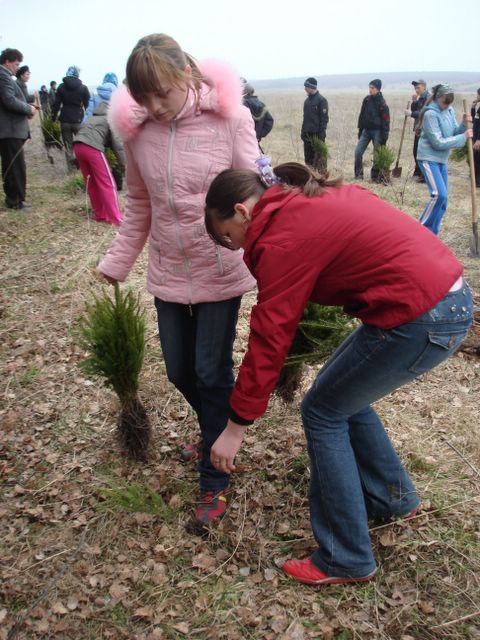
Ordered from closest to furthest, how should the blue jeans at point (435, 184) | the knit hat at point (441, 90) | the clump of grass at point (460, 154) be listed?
the knit hat at point (441, 90) → the blue jeans at point (435, 184) → the clump of grass at point (460, 154)

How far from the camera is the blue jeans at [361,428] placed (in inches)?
60.1

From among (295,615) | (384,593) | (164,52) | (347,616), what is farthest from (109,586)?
(164,52)

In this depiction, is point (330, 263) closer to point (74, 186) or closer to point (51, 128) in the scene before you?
point (74, 186)

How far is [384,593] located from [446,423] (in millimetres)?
1285

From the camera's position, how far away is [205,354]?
2.01 metres

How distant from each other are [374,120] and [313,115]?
1.18 m

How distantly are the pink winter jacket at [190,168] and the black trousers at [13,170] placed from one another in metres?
5.14

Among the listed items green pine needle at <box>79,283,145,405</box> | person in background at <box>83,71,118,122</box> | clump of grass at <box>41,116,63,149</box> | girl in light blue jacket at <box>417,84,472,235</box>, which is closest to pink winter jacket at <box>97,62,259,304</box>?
green pine needle at <box>79,283,145,405</box>

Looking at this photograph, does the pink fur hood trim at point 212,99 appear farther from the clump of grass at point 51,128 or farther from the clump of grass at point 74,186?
the clump of grass at point 51,128

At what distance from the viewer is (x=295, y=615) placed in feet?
6.18

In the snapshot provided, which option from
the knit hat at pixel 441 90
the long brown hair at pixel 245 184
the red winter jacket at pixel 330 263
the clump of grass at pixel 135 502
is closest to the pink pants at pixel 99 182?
the knit hat at pixel 441 90

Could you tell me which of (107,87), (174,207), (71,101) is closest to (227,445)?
(174,207)

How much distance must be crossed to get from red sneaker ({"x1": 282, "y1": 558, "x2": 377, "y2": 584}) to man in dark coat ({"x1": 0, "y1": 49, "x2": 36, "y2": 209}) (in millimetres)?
5829

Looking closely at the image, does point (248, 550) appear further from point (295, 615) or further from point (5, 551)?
point (5, 551)
